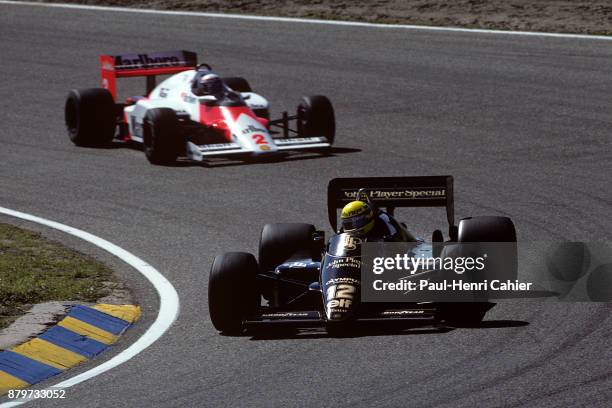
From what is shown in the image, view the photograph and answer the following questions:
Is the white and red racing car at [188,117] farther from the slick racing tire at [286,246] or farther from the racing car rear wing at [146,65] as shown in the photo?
the slick racing tire at [286,246]

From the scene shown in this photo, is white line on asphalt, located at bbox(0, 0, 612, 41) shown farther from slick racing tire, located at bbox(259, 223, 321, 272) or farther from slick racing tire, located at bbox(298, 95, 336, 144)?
slick racing tire, located at bbox(259, 223, 321, 272)

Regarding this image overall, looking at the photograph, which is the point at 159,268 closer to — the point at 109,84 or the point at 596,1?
the point at 109,84

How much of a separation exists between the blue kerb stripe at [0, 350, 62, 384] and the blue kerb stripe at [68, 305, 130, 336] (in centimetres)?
105

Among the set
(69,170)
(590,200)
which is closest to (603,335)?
(590,200)

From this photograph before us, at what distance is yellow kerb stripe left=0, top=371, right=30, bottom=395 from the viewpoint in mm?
10023

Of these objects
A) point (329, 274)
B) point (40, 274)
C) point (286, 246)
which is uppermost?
point (329, 274)

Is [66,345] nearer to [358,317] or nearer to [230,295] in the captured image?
[230,295]

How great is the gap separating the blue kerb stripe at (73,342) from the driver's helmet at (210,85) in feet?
31.2

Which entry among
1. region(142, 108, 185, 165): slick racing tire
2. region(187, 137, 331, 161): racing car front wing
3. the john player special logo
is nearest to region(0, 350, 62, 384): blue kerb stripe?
the john player special logo

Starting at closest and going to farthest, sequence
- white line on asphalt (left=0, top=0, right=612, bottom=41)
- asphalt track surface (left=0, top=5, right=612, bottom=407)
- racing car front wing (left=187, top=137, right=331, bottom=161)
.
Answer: asphalt track surface (left=0, top=5, right=612, bottom=407), racing car front wing (left=187, top=137, right=331, bottom=161), white line on asphalt (left=0, top=0, right=612, bottom=41)

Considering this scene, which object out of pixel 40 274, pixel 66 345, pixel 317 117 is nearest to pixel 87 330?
pixel 66 345

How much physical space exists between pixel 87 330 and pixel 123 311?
0.69 metres

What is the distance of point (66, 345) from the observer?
11109mm

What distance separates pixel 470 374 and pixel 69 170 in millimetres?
11297
